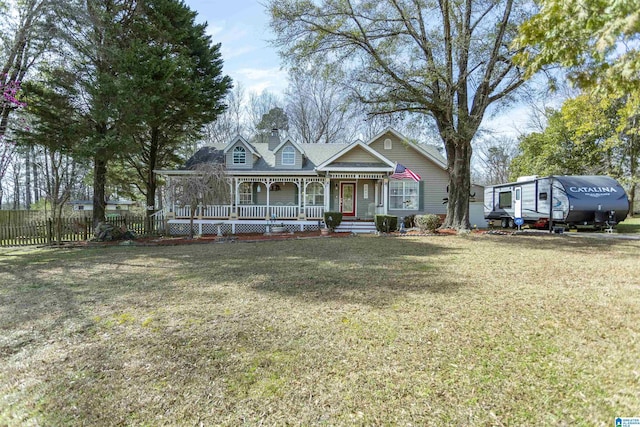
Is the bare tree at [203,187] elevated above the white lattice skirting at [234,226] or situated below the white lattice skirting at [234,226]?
above

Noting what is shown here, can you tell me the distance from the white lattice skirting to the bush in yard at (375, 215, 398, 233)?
3.18m

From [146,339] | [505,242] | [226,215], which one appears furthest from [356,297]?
[226,215]

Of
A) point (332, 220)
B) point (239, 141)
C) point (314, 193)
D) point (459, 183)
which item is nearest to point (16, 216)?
point (239, 141)

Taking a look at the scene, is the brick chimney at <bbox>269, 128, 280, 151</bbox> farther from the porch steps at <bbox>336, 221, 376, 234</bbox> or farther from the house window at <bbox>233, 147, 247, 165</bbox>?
the porch steps at <bbox>336, 221, 376, 234</bbox>

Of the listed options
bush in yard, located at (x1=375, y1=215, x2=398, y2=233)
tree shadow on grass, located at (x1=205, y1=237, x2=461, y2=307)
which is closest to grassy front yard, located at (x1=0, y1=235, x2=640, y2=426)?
tree shadow on grass, located at (x1=205, y1=237, x2=461, y2=307)

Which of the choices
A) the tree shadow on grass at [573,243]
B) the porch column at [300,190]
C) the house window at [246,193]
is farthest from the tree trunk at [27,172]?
the tree shadow on grass at [573,243]

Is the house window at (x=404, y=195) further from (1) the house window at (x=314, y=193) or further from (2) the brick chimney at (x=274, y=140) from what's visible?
(2) the brick chimney at (x=274, y=140)

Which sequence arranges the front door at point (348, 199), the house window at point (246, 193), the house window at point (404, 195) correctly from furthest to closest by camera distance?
the house window at point (404, 195), the front door at point (348, 199), the house window at point (246, 193)

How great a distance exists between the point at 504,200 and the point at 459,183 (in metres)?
5.09

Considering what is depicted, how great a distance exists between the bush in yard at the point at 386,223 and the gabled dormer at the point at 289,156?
19.0ft

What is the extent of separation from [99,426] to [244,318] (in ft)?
6.70

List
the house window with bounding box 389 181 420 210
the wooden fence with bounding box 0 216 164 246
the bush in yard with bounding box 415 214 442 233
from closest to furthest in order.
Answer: the wooden fence with bounding box 0 216 164 246, the bush in yard with bounding box 415 214 442 233, the house window with bounding box 389 181 420 210

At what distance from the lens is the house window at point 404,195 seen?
19375 millimetres

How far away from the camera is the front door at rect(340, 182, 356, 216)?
1919cm
